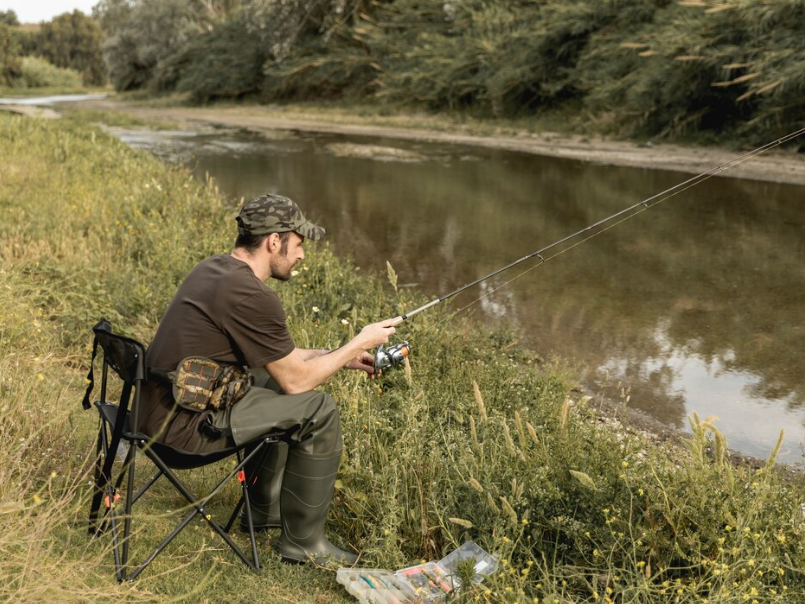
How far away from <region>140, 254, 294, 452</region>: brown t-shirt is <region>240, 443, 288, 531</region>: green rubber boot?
0.61 m

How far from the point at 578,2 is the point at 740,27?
6.46 meters

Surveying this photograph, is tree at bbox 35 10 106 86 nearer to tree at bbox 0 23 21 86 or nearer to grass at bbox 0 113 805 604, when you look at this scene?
tree at bbox 0 23 21 86

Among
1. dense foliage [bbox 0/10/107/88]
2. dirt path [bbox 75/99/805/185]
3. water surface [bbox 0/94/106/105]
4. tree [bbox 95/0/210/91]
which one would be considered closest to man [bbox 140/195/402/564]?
dirt path [bbox 75/99/805/185]

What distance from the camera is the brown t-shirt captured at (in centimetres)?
359

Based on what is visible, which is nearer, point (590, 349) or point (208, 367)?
point (208, 367)

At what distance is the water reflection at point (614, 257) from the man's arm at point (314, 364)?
2958mm

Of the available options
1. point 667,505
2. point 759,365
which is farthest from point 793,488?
point 759,365

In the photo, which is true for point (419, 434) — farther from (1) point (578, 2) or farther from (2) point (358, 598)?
(1) point (578, 2)

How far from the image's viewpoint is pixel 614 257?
10695mm

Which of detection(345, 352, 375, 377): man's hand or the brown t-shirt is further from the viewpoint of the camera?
detection(345, 352, 375, 377): man's hand

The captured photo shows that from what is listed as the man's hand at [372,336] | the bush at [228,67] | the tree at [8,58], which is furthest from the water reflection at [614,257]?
the tree at [8,58]

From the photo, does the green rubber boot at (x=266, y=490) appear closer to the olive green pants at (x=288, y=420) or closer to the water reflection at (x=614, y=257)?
the olive green pants at (x=288, y=420)

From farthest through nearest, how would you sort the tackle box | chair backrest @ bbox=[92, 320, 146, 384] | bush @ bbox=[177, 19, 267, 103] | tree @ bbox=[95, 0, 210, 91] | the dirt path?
tree @ bbox=[95, 0, 210, 91]
bush @ bbox=[177, 19, 267, 103]
the dirt path
the tackle box
chair backrest @ bbox=[92, 320, 146, 384]

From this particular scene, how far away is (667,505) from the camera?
3.63 m
